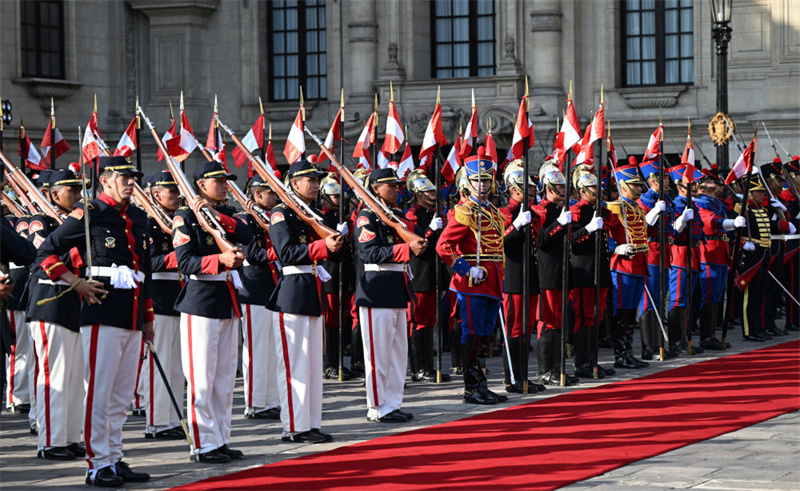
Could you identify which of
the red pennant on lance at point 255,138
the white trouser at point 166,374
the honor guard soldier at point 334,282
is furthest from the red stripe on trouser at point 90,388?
the honor guard soldier at point 334,282

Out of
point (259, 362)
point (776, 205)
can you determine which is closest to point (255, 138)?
point (259, 362)

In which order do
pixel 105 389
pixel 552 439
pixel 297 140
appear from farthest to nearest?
pixel 297 140 < pixel 552 439 < pixel 105 389

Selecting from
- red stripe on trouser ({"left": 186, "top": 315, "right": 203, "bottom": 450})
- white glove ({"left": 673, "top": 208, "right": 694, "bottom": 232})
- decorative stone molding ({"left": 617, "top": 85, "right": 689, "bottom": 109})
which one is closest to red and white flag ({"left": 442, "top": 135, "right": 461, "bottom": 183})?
white glove ({"left": 673, "top": 208, "right": 694, "bottom": 232})

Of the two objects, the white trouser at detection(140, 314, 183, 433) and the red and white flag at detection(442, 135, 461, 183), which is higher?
the red and white flag at detection(442, 135, 461, 183)

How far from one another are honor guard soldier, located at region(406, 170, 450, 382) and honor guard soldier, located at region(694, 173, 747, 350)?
359cm

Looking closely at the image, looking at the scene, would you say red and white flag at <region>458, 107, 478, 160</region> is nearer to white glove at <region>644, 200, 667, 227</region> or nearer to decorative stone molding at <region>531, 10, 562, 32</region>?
white glove at <region>644, 200, 667, 227</region>

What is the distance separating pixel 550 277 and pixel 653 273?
298 centimetres

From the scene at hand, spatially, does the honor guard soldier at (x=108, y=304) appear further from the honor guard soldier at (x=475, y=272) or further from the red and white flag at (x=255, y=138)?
the red and white flag at (x=255, y=138)

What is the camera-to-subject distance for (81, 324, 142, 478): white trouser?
27.8 feet

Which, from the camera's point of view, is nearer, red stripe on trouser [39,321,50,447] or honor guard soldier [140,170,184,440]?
red stripe on trouser [39,321,50,447]

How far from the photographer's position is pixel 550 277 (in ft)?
41.6

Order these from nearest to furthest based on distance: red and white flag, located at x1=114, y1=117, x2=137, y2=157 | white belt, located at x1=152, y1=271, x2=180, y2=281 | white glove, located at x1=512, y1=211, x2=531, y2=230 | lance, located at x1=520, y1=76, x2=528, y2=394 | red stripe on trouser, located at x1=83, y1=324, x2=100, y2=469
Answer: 1. red stripe on trouser, located at x1=83, y1=324, x2=100, y2=469
2. white belt, located at x1=152, y1=271, x2=180, y2=281
3. white glove, located at x1=512, y1=211, x2=531, y2=230
4. lance, located at x1=520, y1=76, x2=528, y2=394
5. red and white flag, located at x1=114, y1=117, x2=137, y2=157

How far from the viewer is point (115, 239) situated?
8695 millimetres

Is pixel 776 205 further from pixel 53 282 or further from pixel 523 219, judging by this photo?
pixel 53 282
